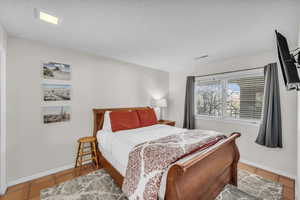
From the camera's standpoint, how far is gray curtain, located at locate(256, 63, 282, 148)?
2395mm

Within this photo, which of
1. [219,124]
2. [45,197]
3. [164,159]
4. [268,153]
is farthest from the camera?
[219,124]

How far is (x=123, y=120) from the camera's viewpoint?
2697 millimetres

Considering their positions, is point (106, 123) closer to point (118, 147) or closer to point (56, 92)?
point (118, 147)

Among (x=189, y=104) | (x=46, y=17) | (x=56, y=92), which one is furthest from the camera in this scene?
(x=189, y=104)

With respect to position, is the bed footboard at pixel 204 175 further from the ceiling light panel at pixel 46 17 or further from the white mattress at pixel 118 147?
the ceiling light panel at pixel 46 17

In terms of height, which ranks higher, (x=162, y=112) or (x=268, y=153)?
(x=162, y=112)

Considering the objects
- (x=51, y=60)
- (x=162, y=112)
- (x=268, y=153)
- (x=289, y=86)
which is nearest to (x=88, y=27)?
(x=51, y=60)

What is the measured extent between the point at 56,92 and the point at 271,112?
399 cm

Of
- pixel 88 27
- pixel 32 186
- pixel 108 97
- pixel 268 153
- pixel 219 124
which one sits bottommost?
pixel 32 186

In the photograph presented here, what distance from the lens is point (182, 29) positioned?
1840 mm

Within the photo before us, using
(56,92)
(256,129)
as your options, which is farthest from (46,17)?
(256,129)

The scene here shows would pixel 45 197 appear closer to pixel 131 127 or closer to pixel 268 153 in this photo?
pixel 131 127

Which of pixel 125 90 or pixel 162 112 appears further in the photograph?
pixel 162 112

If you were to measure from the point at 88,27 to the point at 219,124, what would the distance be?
11.2 feet
